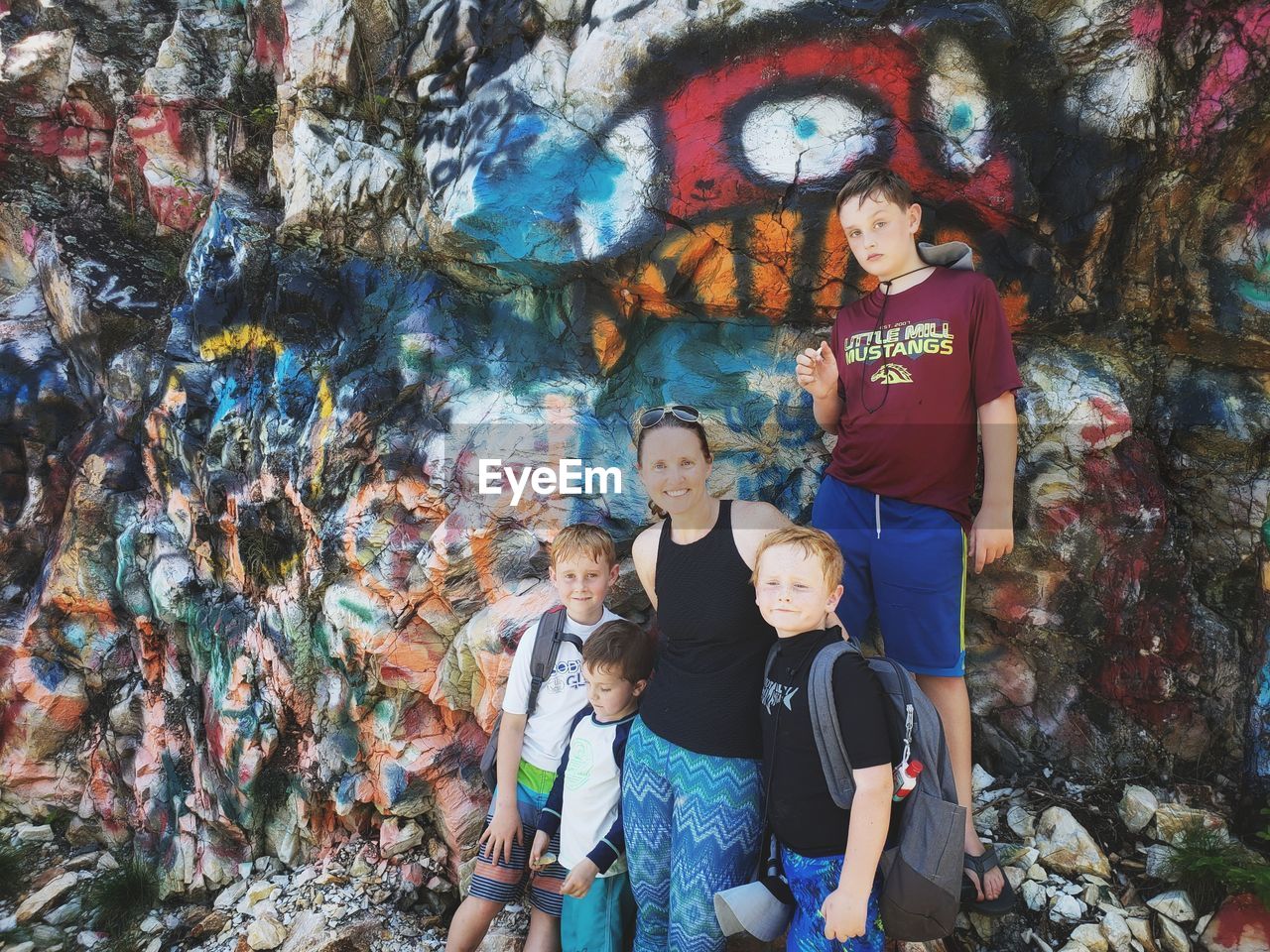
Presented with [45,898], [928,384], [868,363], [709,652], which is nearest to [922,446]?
[928,384]

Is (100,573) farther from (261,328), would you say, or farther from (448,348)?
(448,348)

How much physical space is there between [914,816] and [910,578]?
2.53 feet

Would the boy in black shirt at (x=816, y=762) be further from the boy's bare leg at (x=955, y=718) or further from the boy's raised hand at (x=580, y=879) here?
the boy's raised hand at (x=580, y=879)

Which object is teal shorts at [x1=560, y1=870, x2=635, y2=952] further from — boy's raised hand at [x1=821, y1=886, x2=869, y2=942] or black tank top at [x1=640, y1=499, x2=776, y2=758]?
boy's raised hand at [x1=821, y1=886, x2=869, y2=942]

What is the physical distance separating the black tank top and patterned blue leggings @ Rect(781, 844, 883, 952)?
0.34 m

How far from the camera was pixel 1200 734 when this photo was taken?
312 centimetres

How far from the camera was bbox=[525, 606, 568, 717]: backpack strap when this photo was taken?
285 cm

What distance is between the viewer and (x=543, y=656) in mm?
2859

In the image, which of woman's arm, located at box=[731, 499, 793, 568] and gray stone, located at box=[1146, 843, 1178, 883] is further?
gray stone, located at box=[1146, 843, 1178, 883]

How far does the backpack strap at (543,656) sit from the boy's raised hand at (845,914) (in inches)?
50.4

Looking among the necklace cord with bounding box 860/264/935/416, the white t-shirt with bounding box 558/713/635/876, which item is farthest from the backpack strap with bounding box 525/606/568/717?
the necklace cord with bounding box 860/264/935/416

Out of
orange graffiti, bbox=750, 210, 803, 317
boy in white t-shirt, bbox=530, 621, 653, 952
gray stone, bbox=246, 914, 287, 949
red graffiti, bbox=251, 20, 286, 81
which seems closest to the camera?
boy in white t-shirt, bbox=530, 621, 653, 952

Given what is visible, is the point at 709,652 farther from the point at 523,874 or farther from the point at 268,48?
the point at 268,48

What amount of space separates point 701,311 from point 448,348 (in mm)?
1387
